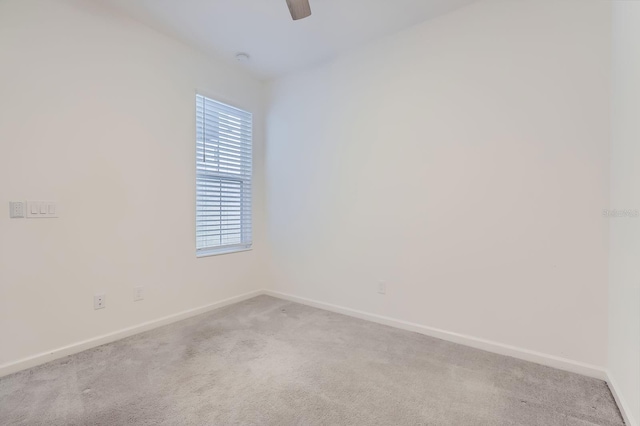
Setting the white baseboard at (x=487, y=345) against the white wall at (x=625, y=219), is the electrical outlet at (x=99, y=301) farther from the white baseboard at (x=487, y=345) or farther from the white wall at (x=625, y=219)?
the white wall at (x=625, y=219)

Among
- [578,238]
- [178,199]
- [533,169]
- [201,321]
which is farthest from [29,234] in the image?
[578,238]

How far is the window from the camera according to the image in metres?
3.08

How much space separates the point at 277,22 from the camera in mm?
2484

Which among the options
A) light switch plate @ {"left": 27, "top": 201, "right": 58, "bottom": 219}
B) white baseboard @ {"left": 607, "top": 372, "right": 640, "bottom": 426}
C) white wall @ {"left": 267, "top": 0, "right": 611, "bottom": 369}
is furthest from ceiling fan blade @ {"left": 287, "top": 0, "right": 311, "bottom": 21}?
white baseboard @ {"left": 607, "top": 372, "right": 640, "bottom": 426}

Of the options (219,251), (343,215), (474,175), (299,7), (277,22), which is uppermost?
(277,22)

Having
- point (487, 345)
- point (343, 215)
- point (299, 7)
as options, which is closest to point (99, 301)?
point (343, 215)

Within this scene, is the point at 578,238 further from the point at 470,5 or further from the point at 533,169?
the point at 470,5

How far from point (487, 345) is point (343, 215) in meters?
1.67

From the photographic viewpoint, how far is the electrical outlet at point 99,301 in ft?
7.61

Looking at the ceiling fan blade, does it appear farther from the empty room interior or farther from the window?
the window

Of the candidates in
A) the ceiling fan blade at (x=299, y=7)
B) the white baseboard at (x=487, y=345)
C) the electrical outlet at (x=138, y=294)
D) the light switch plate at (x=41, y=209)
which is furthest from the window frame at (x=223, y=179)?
the ceiling fan blade at (x=299, y=7)

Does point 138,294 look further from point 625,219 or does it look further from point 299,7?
point 625,219

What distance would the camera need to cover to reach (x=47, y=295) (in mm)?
2084

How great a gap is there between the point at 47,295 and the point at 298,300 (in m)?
2.22
